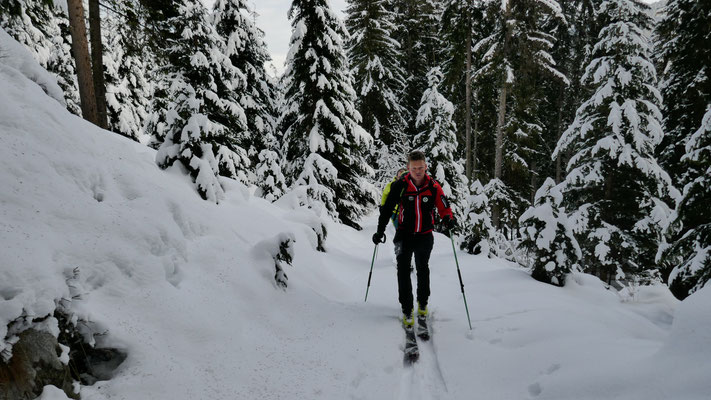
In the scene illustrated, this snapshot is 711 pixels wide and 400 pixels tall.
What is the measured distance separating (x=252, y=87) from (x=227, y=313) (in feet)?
54.2

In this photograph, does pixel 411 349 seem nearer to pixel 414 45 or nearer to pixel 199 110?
pixel 199 110

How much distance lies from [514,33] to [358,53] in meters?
10.7

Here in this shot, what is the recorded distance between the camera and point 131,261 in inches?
140

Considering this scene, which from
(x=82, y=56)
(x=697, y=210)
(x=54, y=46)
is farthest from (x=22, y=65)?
(x=54, y=46)

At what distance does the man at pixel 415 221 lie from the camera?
5195mm

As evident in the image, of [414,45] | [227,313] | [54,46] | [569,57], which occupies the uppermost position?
[569,57]

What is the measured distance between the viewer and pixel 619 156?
10.1m

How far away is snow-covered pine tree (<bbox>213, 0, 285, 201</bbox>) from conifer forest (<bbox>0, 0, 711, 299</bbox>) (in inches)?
3.5

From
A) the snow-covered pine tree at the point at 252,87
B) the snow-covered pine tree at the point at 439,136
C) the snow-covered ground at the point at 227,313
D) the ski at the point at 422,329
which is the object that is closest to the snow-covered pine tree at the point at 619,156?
the snow-covered ground at the point at 227,313

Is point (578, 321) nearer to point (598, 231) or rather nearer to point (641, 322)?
point (641, 322)

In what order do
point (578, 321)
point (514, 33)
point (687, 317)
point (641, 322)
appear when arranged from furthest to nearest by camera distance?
point (514, 33)
point (641, 322)
point (578, 321)
point (687, 317)

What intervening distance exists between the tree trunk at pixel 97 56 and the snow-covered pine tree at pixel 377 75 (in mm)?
14694

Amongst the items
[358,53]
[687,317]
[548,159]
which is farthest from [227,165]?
[548,159]

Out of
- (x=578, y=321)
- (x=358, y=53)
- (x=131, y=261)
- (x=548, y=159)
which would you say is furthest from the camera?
(x=548, y=159)
